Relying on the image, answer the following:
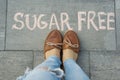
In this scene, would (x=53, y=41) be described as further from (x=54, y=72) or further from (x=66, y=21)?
(x=54, y=72)

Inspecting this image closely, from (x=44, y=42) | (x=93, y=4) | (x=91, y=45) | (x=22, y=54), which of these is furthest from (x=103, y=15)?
(x=22, y=54)

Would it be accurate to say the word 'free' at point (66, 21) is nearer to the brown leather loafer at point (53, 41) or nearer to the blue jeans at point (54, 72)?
the brown leather loafer at point (53, 41)

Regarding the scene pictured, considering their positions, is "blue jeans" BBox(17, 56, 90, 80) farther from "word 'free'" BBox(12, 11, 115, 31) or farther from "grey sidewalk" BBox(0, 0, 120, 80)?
"word 'free'" BBox(12, 11, 115, 31)

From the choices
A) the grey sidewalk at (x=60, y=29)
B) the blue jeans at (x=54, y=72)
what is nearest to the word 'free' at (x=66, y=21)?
the grey sidewalk at (x=60, y=29)

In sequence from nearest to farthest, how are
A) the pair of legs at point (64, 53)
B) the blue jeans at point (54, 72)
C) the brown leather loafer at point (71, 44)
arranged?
the blue jeans at point (54, 72), the pair of legs at point (64, 53), the brown leather loafer at point (71, 44)

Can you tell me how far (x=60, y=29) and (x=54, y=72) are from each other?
0.44m

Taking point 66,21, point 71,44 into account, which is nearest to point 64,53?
point 71,44

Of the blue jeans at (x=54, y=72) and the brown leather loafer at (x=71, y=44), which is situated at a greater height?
the brown leather loafer at (x=71, y=44)

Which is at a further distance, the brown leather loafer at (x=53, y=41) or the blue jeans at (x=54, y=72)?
the brown leather loafer at (x=53, y=41)

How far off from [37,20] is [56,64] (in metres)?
0.38

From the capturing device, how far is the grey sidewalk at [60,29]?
6.39 ft

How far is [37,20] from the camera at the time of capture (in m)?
2.00

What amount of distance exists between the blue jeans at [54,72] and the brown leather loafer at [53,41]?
11 centimetres

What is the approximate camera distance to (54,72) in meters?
1.64
